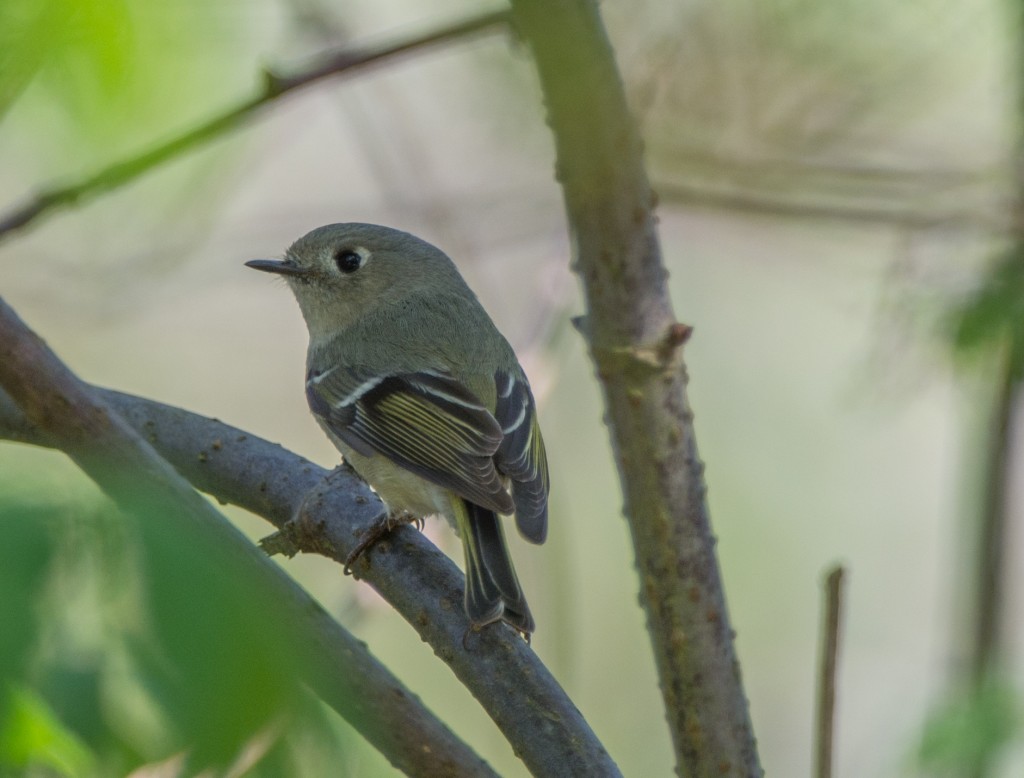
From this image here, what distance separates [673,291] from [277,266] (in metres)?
1.71

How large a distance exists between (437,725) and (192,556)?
0.28m

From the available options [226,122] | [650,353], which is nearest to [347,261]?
[226,122]

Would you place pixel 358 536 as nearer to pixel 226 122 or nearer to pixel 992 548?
pixel 226 122

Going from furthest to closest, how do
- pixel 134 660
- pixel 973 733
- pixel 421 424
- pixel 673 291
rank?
pixel 673 291 → pixel 421 424 → pixel 973 733 → pixel 134 660

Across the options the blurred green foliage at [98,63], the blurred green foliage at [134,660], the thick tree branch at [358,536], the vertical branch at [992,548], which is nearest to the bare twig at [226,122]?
the blurred green foliage at [98,63]

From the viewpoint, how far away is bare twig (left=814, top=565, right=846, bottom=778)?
3.99ft

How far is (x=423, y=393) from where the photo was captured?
2.15 meters

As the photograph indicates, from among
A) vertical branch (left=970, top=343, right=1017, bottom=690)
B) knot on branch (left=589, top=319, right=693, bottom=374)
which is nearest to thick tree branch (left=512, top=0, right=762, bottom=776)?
knot on branch (left=589, top=319, right=693, bottom=374)

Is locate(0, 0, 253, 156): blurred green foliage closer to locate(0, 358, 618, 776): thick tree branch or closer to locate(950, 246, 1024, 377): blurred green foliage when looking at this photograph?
locate(0, 358, 618, 776): thick tree branch

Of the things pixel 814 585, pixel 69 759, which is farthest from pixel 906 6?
pixel 814 585

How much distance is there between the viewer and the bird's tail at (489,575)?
1413 millimetres

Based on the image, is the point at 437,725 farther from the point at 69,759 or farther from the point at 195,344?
the point at 195,344

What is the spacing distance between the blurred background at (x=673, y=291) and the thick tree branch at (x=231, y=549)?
38 millimetres

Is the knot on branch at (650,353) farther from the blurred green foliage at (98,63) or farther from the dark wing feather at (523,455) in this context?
the blurred green foliage at (98,63)
